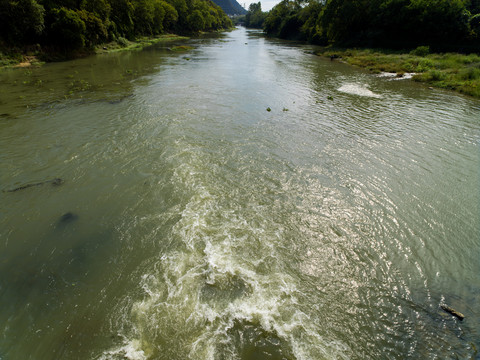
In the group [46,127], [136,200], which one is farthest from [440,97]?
[46,127]

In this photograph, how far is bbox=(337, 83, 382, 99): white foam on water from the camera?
83.0 feet

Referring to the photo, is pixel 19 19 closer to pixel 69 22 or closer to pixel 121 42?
pixel 69 22

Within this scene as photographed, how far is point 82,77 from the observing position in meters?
27.8

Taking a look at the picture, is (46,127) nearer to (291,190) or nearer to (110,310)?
(110,310)

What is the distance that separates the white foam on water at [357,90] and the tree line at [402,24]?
3211cm

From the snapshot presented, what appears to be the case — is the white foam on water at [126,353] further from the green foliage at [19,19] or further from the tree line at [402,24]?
the tree line at [402,24]

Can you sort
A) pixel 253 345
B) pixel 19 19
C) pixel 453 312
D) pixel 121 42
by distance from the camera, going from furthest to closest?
pixel 121 42 < pixel 19 19 < pixel 453 312 < pixel 253 345

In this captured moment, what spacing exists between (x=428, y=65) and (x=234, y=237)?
43622 millimetres

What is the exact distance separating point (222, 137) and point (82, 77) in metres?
23.3

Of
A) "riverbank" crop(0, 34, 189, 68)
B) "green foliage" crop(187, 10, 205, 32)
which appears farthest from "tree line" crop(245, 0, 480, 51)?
"green foliage" crop(187, 10, 205, 32)

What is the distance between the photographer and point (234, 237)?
7.82 metres

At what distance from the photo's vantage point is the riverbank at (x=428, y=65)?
27.6 metres

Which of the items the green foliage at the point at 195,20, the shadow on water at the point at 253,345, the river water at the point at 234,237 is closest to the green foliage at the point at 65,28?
the river water at the point at 234,237

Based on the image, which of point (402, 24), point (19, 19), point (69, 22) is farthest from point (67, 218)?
point (402, 24)
